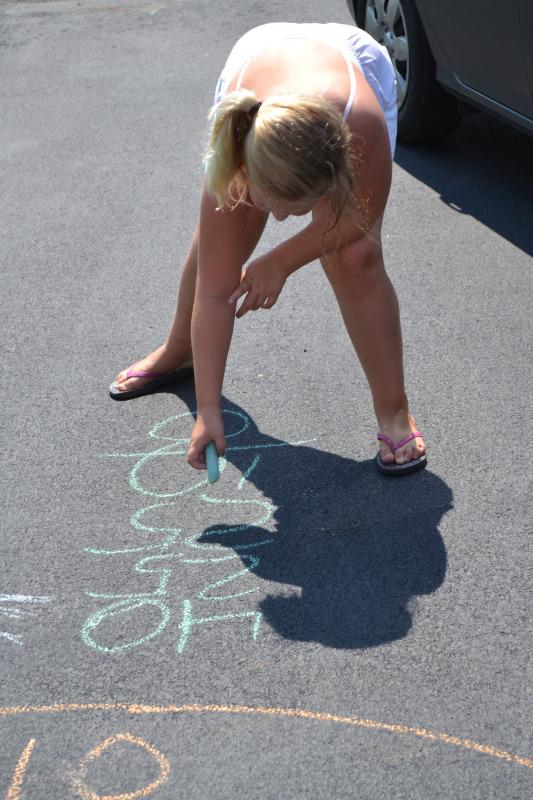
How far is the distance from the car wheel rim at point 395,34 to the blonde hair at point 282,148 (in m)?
2.91

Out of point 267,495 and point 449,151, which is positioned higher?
point 267,495

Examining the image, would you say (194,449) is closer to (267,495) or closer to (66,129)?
(267,495)

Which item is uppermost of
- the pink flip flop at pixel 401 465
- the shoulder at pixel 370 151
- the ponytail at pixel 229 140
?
the ponytail at pixel 229 140

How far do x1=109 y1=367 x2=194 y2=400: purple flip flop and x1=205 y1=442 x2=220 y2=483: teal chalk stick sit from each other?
802 mm

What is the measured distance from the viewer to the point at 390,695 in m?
2.38

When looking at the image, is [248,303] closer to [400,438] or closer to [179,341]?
[400,438]


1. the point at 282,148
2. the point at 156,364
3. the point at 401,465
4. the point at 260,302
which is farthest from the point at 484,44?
the point at 282,148

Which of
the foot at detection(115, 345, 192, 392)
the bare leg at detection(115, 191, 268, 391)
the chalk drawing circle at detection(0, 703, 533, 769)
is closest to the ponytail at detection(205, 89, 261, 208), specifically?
the bare leg at detection(115, 191, 268, 391)

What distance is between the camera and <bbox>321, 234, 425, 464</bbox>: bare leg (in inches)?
114

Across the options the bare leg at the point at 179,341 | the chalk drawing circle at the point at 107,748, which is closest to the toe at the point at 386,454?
the bare leg at the point at 179,341

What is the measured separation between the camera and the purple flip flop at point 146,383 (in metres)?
3.54

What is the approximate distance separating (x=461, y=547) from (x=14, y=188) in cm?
337

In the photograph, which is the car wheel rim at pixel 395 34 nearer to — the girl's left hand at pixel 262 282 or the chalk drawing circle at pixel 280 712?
the girl's left hand at pixel 262 282

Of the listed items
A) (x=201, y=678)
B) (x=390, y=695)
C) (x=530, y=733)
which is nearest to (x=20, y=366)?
(x=201, y=678)
